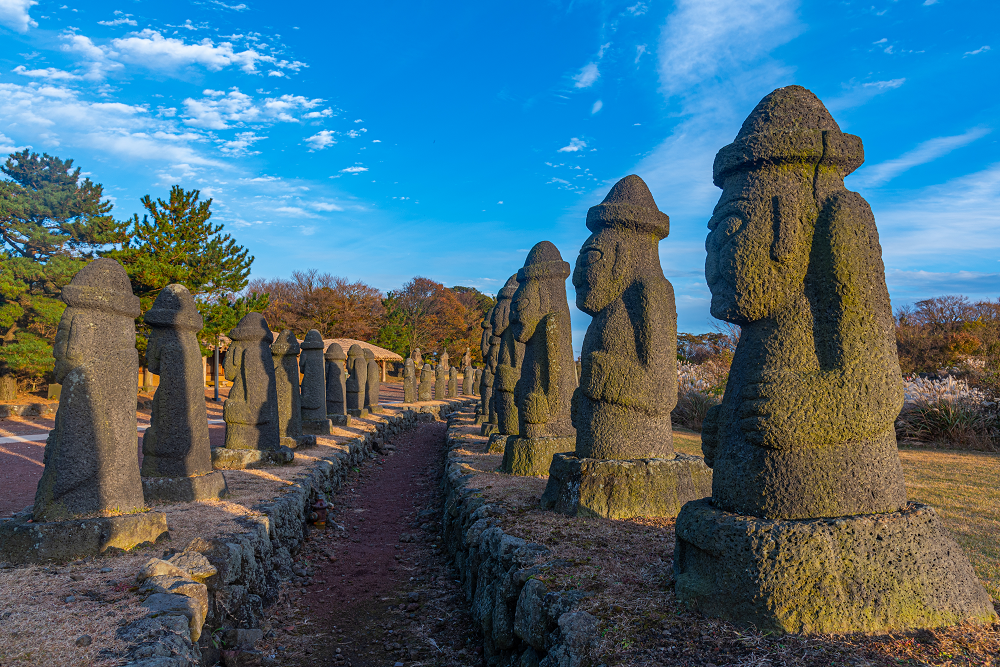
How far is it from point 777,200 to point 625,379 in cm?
236

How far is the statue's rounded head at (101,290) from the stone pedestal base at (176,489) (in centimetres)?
218

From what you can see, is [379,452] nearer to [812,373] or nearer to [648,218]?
[648,218]

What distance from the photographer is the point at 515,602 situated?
143 inches

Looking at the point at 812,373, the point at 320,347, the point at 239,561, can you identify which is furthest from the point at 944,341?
the point at 239,561

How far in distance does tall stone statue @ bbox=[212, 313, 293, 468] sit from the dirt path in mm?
1540

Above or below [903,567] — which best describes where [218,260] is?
above

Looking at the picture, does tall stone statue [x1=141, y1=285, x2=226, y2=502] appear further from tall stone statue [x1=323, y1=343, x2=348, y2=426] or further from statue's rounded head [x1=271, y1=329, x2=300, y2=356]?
tall stone statue [x1=323, y1=343, x2=348, y2=426]

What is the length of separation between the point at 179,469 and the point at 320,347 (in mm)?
6917

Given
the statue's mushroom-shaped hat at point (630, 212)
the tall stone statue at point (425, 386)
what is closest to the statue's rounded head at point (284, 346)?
the statue's mushroom-shaped hat at point (630, 212)

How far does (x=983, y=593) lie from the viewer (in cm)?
270

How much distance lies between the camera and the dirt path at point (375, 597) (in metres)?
4.47

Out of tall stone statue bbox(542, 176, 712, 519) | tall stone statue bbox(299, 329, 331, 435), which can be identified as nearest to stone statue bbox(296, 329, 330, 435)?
tall stone statue bbox(299, 329, 331, 435)

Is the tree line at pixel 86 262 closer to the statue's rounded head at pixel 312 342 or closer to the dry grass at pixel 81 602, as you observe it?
the statue's rounded head at pixel 312 342

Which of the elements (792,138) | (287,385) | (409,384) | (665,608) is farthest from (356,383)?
(792,138)
